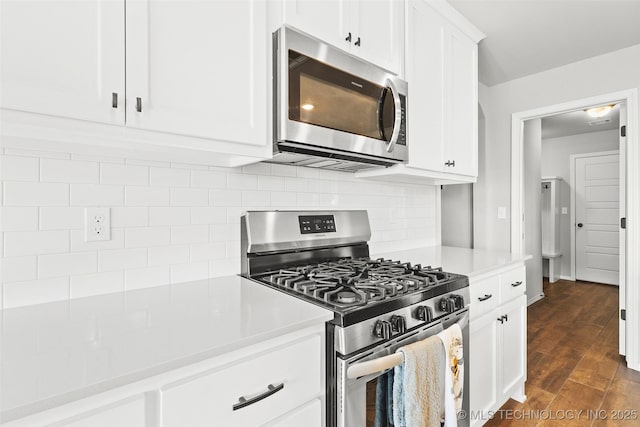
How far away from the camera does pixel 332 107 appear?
4.58ft

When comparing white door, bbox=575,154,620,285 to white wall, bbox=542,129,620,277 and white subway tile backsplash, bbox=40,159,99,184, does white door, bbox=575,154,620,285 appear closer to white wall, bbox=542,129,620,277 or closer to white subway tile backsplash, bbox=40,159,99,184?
white wall, bbox=542,129,620,277

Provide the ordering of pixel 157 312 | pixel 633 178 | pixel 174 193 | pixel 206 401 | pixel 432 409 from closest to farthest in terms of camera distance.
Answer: pixel 206 401 < pixel 157 312 < pixel 432 409 < pixel 174 193 < pixel 633 178

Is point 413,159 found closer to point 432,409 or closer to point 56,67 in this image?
point 432,409

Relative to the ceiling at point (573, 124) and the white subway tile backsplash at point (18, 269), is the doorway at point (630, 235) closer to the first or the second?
the ceiling at point (573, 124)

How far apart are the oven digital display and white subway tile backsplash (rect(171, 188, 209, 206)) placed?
1.56 ft

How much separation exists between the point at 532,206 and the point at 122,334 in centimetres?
475

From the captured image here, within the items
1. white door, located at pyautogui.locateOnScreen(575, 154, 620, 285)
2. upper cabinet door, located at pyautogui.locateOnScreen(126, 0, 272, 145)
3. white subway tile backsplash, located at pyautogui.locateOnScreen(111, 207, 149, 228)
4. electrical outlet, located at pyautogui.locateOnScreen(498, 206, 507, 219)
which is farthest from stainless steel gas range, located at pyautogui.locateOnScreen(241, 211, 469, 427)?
white door, located at pyautogui.locateOnScreen(575, 154, 620, 285)

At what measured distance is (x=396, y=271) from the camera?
152 cm

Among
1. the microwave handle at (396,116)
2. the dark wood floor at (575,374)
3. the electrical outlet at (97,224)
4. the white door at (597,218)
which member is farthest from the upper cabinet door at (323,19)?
the white door at (597,218)

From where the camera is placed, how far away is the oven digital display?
1668 mm

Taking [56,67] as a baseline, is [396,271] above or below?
below

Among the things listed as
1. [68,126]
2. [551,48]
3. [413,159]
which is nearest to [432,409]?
[413,159]

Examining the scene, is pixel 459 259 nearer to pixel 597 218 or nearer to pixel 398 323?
pixel 398 323

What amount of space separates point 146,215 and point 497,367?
188cm
